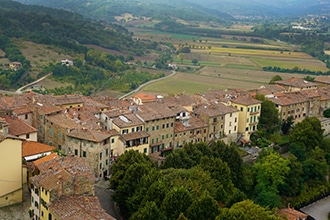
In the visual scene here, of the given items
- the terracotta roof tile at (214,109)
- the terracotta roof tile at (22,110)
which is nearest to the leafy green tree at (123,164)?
the terracotta roof tile at (22,110)

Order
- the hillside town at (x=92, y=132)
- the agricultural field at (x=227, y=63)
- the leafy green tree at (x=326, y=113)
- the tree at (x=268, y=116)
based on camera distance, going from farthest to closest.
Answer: the agricultural field at (x=227, y=63) < the leafy green tree at (x=326, y=113) < the tree at (x=268, y=116) < the hillside town at (x=92, y=132)

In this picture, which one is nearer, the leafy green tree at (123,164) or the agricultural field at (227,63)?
the leafy green tree at (123,164)

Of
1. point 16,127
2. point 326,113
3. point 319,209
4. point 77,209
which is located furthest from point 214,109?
point 77,209

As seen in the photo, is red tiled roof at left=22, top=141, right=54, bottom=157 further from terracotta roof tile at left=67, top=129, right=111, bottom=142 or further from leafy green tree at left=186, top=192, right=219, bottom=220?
leafy green tree at left=186, top=192, right=219, bottom=220

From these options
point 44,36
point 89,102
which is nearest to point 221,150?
point 89,102

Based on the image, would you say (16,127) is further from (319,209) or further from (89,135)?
(319,209)

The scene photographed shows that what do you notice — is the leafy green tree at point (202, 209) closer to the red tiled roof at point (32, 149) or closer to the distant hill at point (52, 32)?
the red tiled roof at point (32, 149)

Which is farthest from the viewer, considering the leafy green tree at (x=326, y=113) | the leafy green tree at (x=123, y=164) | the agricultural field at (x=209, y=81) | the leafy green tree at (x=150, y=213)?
the agricultural field at (x=209, y=81)
